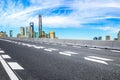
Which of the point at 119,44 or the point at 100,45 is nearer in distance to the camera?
the point at 119,44

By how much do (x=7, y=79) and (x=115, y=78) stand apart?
2686 mm

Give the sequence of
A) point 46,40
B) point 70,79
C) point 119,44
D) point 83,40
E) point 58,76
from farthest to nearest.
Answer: point 46,40
point 83,40
point 119,44
point 58,76
point 70,79

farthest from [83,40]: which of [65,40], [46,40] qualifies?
[46,40]

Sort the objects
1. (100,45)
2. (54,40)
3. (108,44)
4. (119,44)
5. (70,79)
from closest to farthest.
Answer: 1. (70,79)
2. (119,44)
3. (108,44)
4. (100,45)
5. (54,40)

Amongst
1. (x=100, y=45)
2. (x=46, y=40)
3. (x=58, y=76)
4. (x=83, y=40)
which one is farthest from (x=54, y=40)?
(x=58, y=76)

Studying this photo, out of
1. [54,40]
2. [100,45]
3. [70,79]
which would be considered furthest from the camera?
[54,40]

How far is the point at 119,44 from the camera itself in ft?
91.0

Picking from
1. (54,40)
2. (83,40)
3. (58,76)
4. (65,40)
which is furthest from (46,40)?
(58,76)

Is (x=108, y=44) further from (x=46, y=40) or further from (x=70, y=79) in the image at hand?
(x=46, y=40)

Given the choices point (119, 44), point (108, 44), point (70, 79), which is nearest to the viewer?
point (70, 79)

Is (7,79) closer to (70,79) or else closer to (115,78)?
(70,79)

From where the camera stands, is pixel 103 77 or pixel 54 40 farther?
pixel 54 40

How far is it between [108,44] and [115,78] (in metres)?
22.1

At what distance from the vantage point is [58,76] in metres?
8.51
